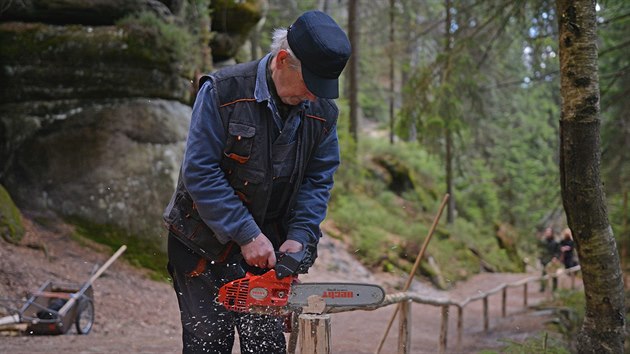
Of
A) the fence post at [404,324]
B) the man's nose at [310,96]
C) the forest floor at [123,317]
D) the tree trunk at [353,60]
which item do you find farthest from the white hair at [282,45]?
the tree trunk at [353,60]

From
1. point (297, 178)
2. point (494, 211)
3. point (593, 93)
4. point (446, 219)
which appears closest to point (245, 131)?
point (297, 178)

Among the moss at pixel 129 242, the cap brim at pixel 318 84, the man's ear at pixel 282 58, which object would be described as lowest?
the moss at pixel 129 242

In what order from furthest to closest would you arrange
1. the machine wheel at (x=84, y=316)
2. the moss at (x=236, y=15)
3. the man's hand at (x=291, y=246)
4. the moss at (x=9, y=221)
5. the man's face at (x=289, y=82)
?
the moss at (x=236, y=15) → the moss at (x=9, y=221) → the machine wheel at (x=84, y=316) → the man's hand at (x=291, y=246) → the man's face at (x=289, y=82)

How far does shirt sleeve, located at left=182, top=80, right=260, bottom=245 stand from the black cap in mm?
492

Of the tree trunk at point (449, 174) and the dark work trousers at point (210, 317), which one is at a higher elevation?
the tree trunk at point (449, 174)

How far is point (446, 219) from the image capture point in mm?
24156

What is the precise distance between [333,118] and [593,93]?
7.97ft

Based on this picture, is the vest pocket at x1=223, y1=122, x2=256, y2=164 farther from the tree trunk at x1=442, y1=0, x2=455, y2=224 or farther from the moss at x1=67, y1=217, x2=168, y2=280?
the tree trunk at x1=442, y1=0, x2=455, y2=224

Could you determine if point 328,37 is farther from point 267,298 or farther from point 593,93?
point 593,93

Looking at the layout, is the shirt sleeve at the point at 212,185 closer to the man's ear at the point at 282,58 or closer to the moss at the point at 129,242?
the man's ear at the point at 282,58

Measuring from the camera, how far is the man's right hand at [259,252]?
3.17 meters

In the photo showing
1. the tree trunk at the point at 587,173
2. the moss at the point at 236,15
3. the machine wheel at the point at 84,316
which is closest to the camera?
the tree trunk at the point at 587,173

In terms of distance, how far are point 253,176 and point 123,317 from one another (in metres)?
5.92

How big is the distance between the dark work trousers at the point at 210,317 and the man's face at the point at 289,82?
0.89 m
